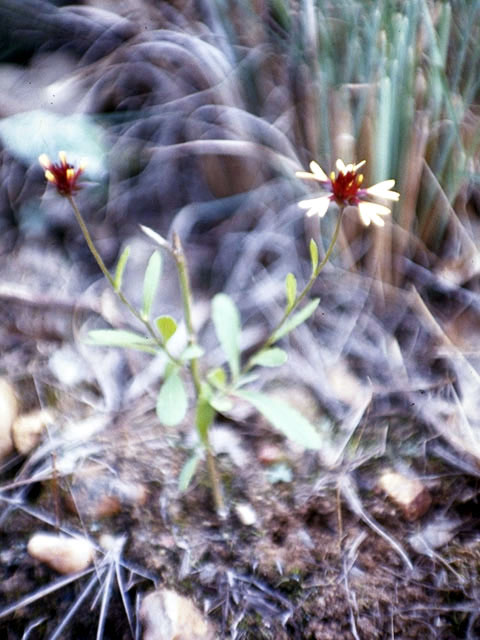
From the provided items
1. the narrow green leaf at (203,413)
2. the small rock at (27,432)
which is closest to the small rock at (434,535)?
the narrow green leaf at (203,413)

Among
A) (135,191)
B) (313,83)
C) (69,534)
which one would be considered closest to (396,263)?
(313,83)

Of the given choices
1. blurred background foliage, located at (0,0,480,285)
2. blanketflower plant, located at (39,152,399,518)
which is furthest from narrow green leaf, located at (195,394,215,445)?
blurred background foliage, located at (0,0,480,285)

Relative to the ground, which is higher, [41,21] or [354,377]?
[41,21]

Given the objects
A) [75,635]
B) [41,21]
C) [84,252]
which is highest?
[41,21]

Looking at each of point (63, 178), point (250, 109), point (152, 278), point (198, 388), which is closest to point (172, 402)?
point (198, 388)

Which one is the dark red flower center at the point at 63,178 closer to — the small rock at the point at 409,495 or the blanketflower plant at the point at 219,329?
the blanketflower plant at the point at 219,329

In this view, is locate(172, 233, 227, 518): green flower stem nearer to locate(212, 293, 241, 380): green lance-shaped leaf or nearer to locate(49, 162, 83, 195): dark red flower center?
locate(212, 293, 241, 380): green lance-shaped leaf

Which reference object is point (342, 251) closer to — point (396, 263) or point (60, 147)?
point (396, 263)
